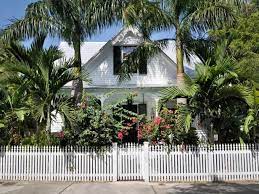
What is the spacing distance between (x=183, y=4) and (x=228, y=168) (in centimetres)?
734

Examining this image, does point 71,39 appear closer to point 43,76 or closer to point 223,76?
point 43,76

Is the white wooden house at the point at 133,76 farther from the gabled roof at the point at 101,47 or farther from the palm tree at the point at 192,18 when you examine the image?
the palm tree at the point at 192,18

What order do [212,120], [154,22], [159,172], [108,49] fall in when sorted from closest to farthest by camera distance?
[159,172]
[212,120]
[154,22]
[108,49]

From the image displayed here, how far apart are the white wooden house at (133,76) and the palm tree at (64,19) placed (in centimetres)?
395

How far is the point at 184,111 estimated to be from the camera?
579 inches

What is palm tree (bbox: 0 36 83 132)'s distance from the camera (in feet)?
48.0

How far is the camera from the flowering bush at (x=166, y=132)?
14.6 metres

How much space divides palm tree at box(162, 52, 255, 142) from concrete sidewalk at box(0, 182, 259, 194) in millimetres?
1981

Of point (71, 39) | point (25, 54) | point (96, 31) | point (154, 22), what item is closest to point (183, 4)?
point (154, 22)

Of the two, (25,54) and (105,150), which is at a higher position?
(25,54)

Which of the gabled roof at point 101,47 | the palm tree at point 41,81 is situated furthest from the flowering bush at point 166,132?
the gabled roof at point 101,47

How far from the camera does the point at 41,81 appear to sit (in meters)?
14.8

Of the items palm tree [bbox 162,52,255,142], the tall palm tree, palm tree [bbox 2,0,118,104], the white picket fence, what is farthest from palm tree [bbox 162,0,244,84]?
the white picket fence

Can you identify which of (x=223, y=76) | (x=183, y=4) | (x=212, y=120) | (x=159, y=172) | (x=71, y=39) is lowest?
(x=159, y=172)
